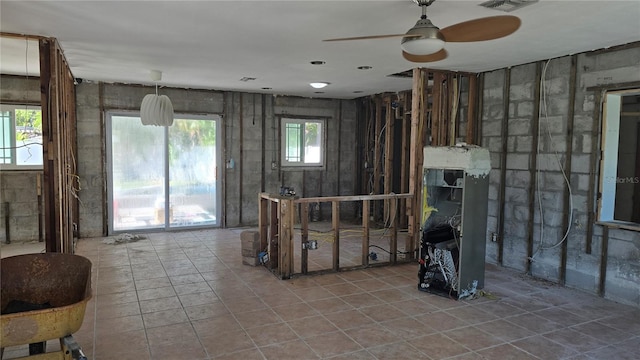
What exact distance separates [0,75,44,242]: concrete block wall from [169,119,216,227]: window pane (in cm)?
210

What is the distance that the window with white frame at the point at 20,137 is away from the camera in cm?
641

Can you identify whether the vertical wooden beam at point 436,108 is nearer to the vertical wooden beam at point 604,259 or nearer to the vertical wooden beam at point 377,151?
the vertical wooden beam at point 604,259

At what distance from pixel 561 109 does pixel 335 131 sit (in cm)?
501

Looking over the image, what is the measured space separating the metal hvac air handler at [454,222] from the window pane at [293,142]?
4.50m

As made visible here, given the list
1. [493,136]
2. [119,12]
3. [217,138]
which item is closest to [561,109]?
[493,136]

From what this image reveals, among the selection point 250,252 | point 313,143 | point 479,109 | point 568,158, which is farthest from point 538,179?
point 313,143

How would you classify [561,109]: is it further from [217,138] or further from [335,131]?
[217,138]

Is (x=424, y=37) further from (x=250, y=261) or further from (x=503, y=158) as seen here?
(x=250, y=261)

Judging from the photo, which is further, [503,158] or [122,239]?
[122,239]

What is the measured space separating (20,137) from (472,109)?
685 cm

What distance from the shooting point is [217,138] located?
316 inches

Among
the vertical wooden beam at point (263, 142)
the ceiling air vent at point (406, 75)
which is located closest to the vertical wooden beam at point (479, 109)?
the ceiling air vent at point (406, 75)

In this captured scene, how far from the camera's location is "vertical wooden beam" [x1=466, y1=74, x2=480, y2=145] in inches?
226

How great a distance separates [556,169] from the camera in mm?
4816
